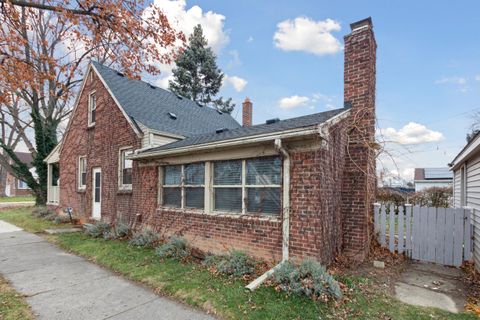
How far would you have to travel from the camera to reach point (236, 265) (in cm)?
526

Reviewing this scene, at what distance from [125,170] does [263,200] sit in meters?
6.83

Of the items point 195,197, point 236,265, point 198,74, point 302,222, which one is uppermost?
point 198,74

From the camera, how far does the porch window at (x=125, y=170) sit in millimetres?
10180

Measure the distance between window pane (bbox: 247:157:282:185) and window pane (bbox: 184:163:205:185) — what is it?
1.58 meters

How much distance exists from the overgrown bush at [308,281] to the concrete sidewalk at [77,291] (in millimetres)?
1395

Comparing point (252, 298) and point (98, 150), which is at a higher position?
point (98, 150)

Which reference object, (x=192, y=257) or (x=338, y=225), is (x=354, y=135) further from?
(x=192, y=257)

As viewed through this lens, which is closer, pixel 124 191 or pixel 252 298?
pixel 252 298

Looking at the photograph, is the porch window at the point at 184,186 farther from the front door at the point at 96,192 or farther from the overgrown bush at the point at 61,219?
the overgrown bush at the point at 61,219

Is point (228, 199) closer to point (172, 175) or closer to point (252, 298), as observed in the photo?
point (172, 175)

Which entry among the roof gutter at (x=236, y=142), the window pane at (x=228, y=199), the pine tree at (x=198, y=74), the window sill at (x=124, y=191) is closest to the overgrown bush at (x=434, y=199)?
the window pane at (x=228, y=199)

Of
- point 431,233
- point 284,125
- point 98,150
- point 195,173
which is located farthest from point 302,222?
point 98,150

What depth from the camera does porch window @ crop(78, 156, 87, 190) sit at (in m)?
13.1

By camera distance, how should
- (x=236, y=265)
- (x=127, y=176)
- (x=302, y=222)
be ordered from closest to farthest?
(x=302, y=222) < (x=236, y=265) < (x=127, y=176)
